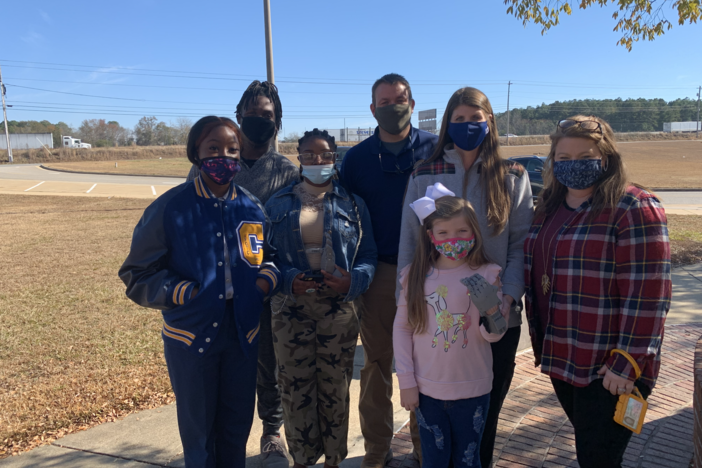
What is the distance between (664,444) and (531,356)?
5.44ft

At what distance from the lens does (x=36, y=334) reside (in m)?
5.70

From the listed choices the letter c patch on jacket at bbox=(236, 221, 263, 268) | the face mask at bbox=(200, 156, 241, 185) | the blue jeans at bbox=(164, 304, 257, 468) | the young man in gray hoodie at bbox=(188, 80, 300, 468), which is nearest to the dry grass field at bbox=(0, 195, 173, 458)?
the young man in gray hoodie at bbox=(188, 80, 300, 468)

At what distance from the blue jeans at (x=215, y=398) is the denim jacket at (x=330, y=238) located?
48 centimetres

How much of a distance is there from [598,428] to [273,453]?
2.05 metres

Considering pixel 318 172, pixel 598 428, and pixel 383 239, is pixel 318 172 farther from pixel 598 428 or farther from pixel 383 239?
pixel 598 428

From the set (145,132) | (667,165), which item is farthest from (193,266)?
(145,132)

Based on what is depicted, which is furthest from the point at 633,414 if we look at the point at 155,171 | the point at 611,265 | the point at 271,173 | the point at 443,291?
the point at 155,171

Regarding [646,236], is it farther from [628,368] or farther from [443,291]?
[443,291]

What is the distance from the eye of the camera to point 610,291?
86.0 inches

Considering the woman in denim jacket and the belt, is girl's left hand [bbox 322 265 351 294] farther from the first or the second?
the belt

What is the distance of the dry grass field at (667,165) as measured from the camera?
1039 inches

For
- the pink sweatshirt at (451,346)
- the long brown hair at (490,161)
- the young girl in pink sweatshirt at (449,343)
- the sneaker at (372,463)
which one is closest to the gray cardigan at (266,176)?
the long brown hair at (490,161)

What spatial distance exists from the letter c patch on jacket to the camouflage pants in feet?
1.34

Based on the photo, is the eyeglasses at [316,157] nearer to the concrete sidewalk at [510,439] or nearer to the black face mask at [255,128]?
the black face mask at [255,128]
